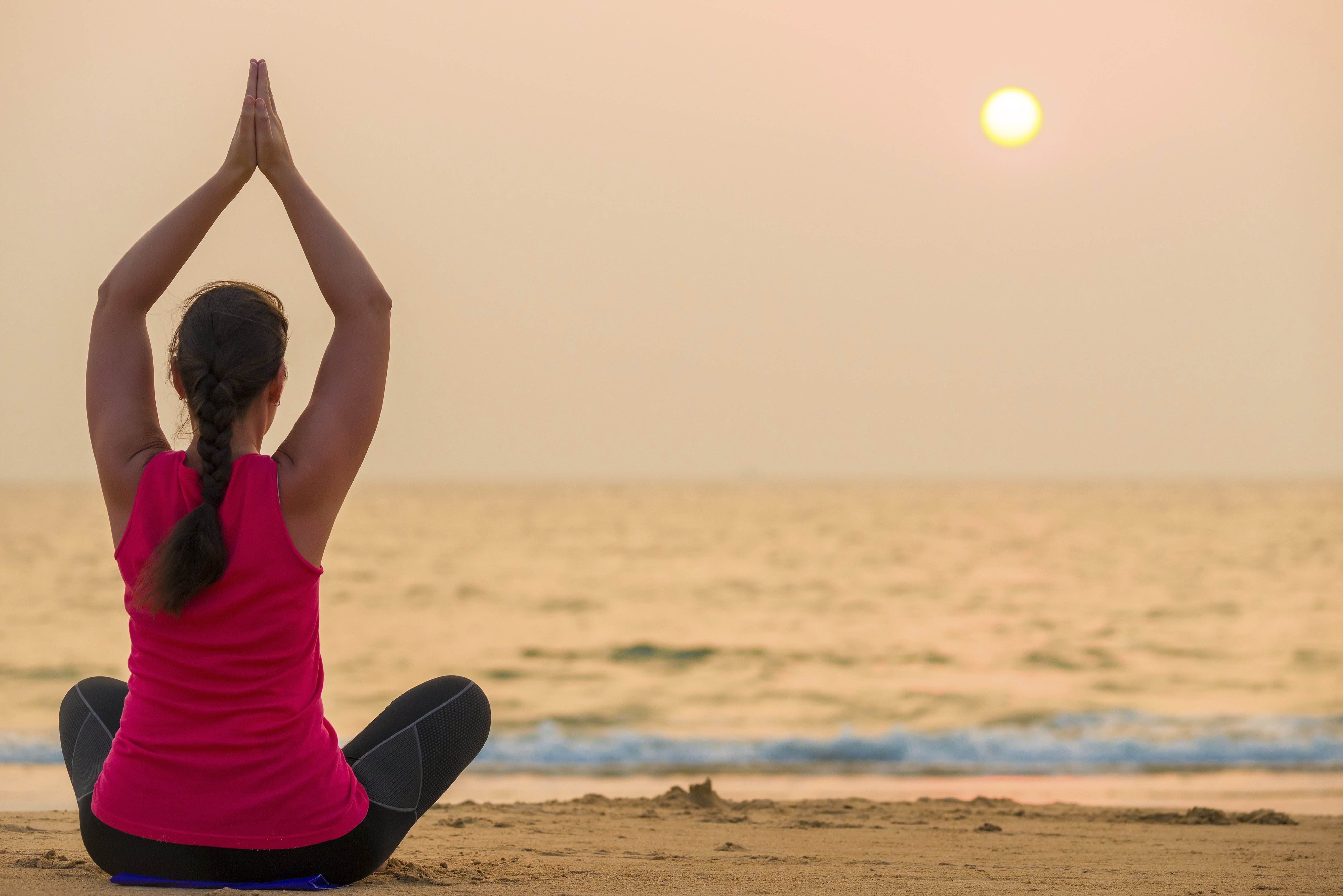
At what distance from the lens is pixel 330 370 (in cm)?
225

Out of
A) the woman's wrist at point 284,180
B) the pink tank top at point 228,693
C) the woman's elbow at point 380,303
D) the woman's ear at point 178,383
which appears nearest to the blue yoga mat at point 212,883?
the pink tank top at point 228,693

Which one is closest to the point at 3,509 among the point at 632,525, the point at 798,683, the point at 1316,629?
the point at 632,525

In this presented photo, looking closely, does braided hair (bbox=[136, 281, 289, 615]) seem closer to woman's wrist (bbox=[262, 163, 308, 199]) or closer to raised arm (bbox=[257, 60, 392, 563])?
raised arm (bbox=[257, 60, 392, 563])

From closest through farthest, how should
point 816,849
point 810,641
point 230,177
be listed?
point 230,177 → point 816,849 → point 810,641

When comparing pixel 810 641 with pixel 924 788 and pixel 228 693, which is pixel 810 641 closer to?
pixel 924 788

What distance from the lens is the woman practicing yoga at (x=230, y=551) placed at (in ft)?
6.97

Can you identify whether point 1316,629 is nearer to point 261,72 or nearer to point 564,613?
point 564,613

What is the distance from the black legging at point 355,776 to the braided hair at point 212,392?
58 centimetres

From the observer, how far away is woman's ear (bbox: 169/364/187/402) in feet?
7.30

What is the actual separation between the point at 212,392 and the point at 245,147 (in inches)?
24.5

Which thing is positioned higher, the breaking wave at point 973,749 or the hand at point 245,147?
the hand at point 245,147

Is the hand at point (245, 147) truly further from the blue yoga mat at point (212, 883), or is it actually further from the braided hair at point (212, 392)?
the blue yoga mat at point (212, 883)

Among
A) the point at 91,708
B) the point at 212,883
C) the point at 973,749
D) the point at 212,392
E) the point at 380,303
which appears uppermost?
the point at 380,303

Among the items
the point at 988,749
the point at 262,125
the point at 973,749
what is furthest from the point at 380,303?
the point at 988,749
